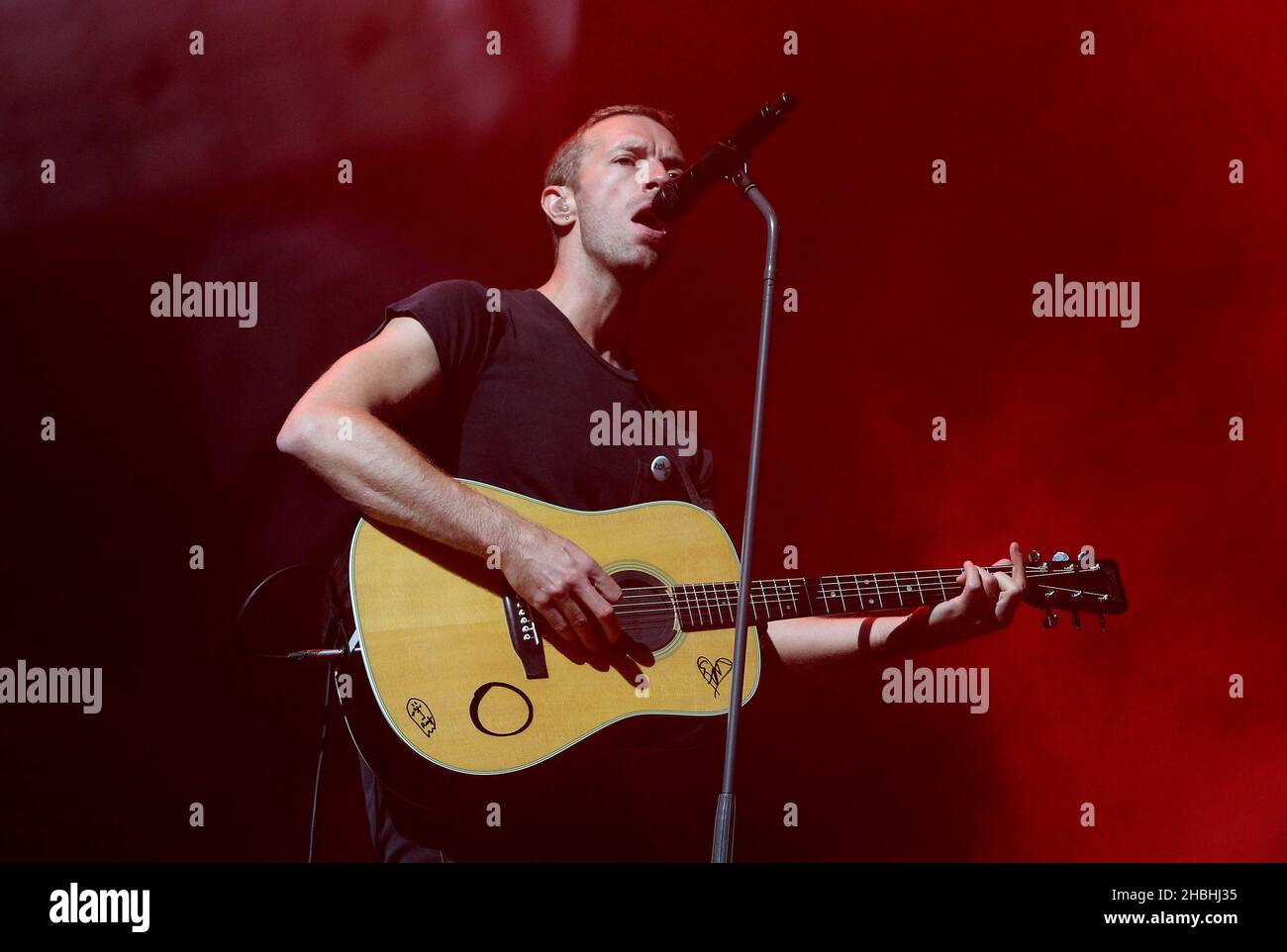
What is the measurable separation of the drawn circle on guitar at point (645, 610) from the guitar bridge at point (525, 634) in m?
0.16

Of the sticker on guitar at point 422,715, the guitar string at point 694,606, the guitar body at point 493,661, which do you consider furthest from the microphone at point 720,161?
the sticker on guitar at point 422,715

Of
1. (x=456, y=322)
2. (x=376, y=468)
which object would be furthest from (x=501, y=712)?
(x=456, y=322)

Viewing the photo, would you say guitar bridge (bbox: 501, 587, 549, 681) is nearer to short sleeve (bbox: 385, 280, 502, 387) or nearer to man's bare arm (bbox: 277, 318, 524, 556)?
man's bare arm (bbox: 277, 318, 524, 556)

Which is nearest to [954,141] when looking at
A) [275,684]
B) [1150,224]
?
[1150,224]

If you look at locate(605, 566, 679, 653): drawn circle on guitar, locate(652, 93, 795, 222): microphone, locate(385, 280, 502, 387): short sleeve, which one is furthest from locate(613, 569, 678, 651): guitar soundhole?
locate(652, 93, 795, 222): microphone

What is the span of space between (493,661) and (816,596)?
66cm

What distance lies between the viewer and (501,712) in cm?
190

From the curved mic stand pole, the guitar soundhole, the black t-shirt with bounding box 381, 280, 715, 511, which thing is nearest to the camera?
the curved mic stand pole

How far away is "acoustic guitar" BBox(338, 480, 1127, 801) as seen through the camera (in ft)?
6.11

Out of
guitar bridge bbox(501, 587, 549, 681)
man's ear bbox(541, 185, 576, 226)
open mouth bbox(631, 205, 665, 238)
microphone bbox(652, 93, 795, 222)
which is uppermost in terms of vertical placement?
man's ear bbox(541, 185, 576, 226)

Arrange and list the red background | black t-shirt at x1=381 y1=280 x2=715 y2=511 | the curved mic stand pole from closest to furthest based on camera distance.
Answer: the curved mic stand pole → black t-shirt at x1=381 y1=280 x2=715 y2=511 → the red background

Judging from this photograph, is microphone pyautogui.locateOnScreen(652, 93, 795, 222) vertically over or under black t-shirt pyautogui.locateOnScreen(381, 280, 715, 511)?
over

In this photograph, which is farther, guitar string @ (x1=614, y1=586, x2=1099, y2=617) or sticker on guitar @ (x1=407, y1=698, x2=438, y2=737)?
guitar string @ (x1=614, y1=586, x2=1099, y2=617)

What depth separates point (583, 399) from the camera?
7.39 feet
